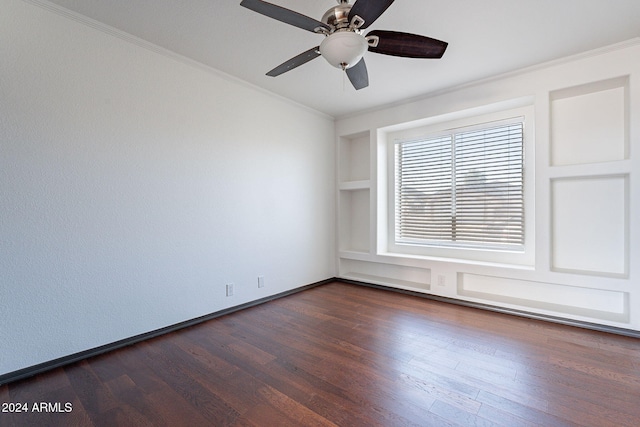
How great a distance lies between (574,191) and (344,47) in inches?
112

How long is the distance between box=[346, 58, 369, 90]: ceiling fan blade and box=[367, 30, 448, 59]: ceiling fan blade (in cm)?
16

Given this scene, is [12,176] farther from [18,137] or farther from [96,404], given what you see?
[96,404]

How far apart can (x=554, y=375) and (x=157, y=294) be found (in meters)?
3.19

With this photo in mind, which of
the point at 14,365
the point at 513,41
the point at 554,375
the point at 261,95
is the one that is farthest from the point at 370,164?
the point at 14,365

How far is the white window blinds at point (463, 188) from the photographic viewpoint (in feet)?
10.7

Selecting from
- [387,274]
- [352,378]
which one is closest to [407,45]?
[352,378]

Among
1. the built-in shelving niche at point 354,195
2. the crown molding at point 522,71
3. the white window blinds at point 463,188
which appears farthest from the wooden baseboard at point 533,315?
the crown molding at point 522,71

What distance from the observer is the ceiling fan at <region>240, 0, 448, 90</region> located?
1510mm

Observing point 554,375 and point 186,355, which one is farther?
point 186,355

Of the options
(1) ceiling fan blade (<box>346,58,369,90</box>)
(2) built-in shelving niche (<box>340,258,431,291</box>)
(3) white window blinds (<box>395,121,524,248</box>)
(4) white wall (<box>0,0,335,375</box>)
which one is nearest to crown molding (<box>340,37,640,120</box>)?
(3) white window blinds (<box>395,121,524,248</box>)

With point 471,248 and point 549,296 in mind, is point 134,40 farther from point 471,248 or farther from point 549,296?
point 549,296

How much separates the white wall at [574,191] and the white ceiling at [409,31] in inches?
9.4

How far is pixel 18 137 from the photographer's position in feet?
6.15

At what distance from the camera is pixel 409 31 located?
88.9 inches
